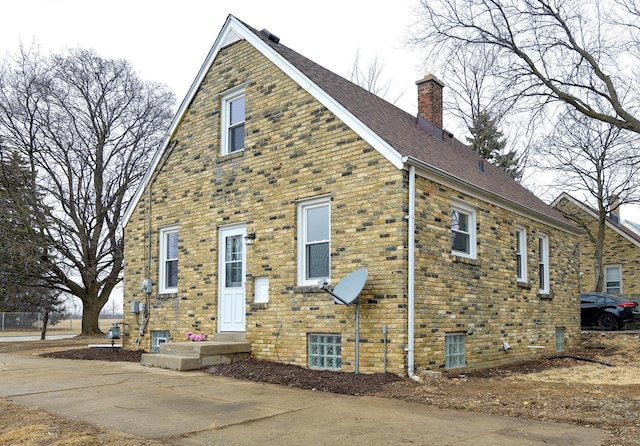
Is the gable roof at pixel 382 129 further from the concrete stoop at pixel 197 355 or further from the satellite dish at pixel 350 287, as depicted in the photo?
the concrete stoop at pixel 197 355

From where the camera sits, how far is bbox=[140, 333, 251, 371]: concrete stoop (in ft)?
34.7

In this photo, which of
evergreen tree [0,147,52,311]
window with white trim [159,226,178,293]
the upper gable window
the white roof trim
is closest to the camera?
the white roof trim

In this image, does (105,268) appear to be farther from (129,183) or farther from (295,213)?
(295,213)

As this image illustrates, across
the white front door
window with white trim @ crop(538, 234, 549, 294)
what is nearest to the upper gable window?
the white front door

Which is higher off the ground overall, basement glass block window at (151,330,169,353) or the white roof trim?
the white roof trim

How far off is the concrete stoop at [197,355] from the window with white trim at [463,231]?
455 centimetres

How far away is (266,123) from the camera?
12.2 m

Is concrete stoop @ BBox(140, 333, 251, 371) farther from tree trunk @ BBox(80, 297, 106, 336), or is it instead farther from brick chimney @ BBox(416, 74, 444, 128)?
tree trunk @ BBox(80, 297, 106, 336)

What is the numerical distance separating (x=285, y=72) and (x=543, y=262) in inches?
338

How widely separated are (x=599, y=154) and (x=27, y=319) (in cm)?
3506

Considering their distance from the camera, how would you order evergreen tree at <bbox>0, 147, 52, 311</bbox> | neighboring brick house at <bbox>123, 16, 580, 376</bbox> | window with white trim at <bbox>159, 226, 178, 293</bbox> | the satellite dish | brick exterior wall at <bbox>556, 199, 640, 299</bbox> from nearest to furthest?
1. the satellite dish
2. neighboring brick house at <bbox>123, 16, 580, 376</bbox>
3. window with white trim at <bbox>159, 226, 178, 293</bbox>
4. evergreen tree at <bbox>0, 147, 52, 311</bbox>
5. brick exterior wall at <bbox>556, 199, 640, 299</bbox>

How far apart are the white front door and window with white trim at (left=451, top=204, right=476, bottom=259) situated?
4.29 meters

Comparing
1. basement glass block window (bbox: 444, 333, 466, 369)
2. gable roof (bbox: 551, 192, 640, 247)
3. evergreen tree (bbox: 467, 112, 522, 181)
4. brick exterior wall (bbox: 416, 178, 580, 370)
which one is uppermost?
evergreen tree (bbox: 467, 112, 522, 181)

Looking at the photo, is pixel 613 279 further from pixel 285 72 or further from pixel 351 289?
pixel 351 289
